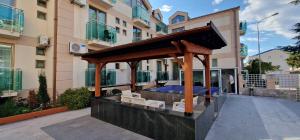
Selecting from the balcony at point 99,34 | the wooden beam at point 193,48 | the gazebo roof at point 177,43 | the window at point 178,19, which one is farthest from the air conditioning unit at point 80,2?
the window at point 178,19

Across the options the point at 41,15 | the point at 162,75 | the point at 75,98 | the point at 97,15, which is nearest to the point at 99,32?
the point at 97,15

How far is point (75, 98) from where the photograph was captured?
831cm

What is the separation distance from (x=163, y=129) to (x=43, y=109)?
644 centimetres

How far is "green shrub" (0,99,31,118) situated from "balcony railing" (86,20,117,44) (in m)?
5.30

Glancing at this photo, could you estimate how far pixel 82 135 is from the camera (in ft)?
16.5

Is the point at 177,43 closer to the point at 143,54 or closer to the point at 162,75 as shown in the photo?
the point at 143,54

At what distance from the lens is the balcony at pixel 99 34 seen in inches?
395

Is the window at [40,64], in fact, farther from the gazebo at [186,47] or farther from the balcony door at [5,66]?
the gazebo at [186,47]

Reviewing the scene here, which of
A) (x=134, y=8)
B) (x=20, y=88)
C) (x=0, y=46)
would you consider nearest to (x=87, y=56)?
(x=20, y=88)

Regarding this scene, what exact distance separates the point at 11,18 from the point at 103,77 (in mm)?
5508

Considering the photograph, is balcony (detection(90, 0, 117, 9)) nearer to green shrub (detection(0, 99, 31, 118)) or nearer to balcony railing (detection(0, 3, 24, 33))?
balcony railing (detection(0, 3, 24, 33))

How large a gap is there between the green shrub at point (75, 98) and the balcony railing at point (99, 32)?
→ 368 centimetres

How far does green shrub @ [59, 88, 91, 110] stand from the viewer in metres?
8.22

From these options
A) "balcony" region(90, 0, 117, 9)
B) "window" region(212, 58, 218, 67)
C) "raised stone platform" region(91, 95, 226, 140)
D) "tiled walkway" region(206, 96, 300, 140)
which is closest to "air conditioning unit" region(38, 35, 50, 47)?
"balcony" region(90, 0, 117, 9)
